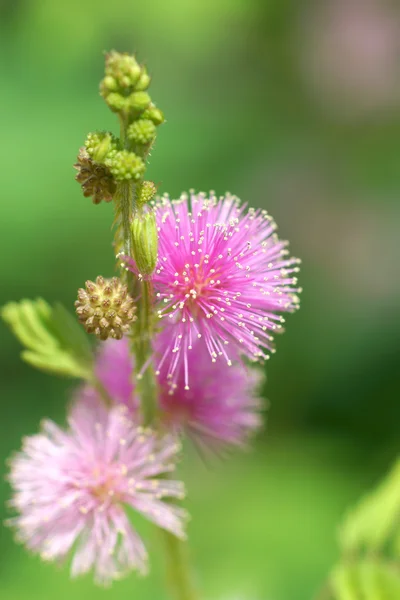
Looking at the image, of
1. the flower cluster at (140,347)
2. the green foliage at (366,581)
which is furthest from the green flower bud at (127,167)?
the green foliage at (366,581)

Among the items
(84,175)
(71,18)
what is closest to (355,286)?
(71,18)

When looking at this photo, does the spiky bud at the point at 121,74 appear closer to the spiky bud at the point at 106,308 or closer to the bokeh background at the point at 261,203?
the spiky bud at the point at 106,308

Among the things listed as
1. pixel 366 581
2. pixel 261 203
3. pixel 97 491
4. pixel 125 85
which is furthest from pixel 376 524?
pixel 261 203

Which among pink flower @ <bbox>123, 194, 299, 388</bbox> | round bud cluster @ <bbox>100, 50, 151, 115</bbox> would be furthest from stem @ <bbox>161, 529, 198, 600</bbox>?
round bud cluster @ <bbox>100, 50, 151, 115</bbox>

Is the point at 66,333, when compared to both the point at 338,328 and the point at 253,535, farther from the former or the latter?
the point at 338,328

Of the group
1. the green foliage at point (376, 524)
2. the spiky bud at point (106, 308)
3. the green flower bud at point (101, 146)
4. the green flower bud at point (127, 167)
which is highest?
the green flower bud at point (101, 146)

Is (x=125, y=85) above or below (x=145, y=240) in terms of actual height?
above

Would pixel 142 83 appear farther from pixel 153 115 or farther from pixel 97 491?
pixel 97 491
